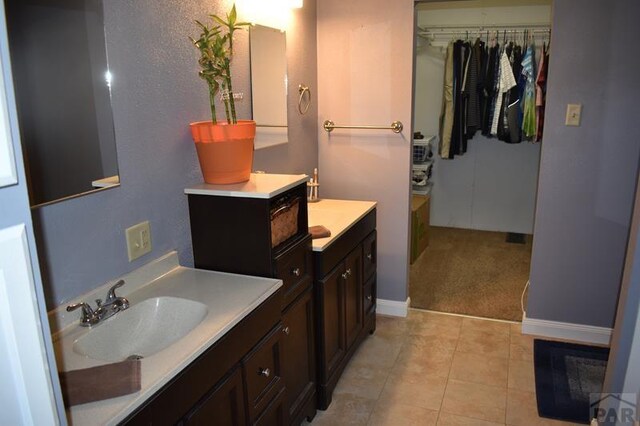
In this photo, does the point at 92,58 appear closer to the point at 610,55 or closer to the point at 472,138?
the point at 610,55

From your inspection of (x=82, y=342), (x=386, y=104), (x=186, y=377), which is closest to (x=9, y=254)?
(x=186, y=377)

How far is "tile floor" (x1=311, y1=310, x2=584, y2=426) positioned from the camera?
2.28 m

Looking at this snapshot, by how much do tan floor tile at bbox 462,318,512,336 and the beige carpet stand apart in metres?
0.08

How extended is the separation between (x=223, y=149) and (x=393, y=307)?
1.90m

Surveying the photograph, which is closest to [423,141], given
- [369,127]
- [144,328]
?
[369,127]

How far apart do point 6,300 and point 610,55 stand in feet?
9.45

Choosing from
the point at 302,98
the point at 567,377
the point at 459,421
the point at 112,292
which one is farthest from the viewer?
the point at 302,98

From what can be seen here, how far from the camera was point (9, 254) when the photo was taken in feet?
2.23

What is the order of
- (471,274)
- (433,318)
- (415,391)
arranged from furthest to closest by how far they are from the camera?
(471,274) < (433,318) < (415,391)

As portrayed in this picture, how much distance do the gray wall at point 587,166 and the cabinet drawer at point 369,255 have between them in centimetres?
95

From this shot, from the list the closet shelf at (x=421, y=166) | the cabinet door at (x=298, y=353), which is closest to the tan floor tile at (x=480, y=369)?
the cabinet door at (x=298, y=353)

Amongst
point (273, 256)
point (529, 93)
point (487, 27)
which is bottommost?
point (273, 256)

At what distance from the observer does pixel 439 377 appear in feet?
8.48

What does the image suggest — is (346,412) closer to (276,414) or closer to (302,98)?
(276,414)
